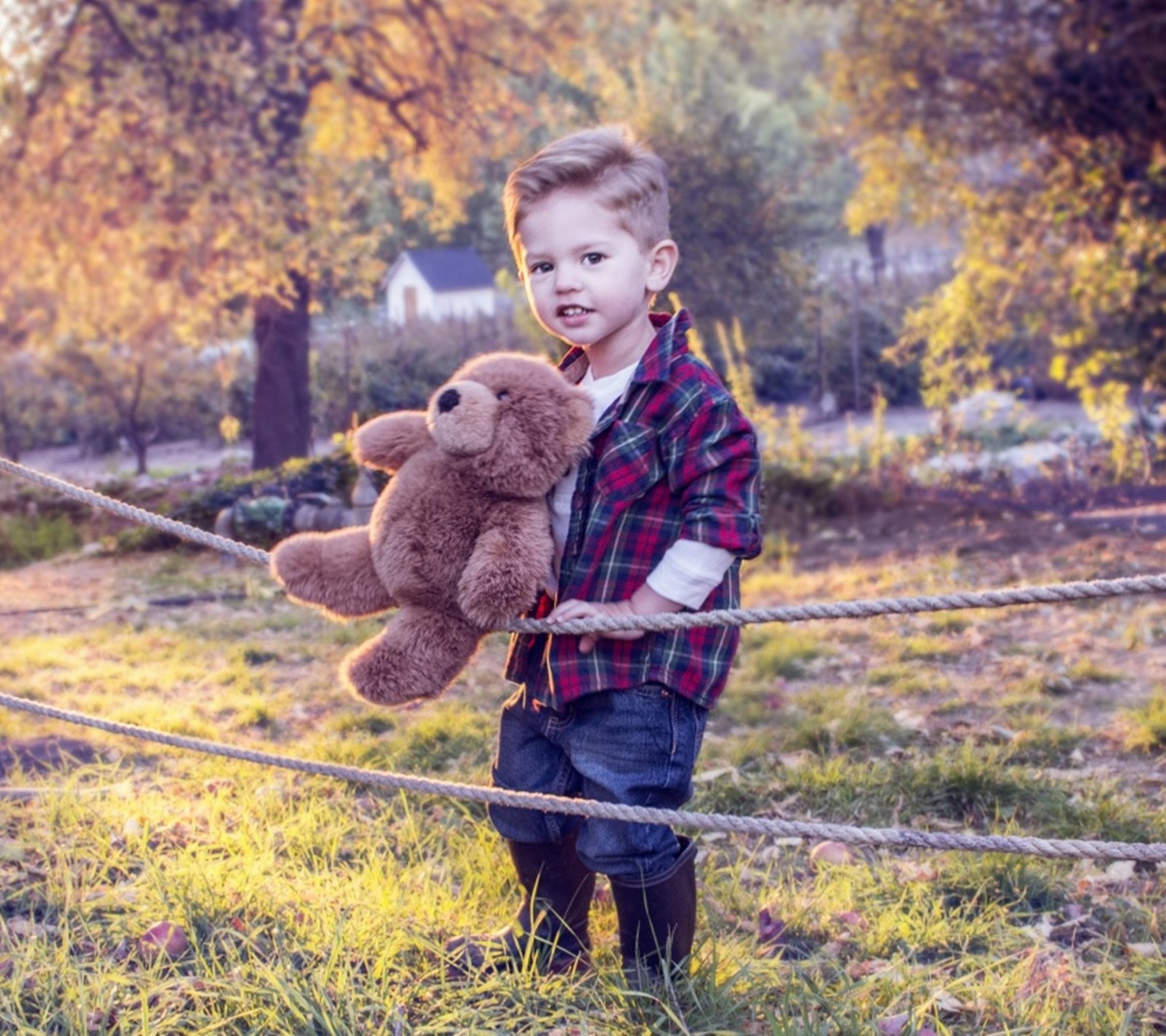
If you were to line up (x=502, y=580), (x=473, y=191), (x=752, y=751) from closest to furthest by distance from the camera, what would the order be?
1. (x=502, y=580)
2. (x=752, y=751)
3. (x=473, y=191)

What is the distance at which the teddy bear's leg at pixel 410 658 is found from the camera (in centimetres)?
211

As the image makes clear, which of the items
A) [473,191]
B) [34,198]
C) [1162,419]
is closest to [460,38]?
[473,191]

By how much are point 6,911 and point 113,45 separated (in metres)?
9.01

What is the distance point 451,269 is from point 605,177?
28.8 metres

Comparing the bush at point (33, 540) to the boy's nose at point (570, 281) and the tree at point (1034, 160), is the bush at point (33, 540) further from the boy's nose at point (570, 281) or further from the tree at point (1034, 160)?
the boy's nose at point (570, 281)

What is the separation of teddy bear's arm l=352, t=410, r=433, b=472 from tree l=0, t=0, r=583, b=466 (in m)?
7.94

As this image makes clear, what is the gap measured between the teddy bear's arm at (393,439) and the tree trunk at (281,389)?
30.7ft

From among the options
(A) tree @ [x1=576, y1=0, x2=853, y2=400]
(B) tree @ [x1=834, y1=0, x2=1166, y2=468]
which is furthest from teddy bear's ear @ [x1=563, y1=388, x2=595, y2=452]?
(A) tree @ [x1=576, y1=0, x2=853, y2=400]

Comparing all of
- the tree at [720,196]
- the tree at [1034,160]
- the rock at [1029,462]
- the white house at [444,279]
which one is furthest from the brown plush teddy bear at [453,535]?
the white house at [444,279]

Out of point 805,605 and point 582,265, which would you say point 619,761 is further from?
point 582,265

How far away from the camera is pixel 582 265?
2100mm

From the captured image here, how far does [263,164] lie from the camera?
10.0 metres

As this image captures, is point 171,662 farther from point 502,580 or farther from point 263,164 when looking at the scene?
point 263,164

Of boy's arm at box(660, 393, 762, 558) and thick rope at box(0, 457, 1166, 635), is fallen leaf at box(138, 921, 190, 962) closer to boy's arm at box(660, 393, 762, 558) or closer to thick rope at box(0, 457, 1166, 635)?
thick rope at box(0, 457, 1166, 635)
